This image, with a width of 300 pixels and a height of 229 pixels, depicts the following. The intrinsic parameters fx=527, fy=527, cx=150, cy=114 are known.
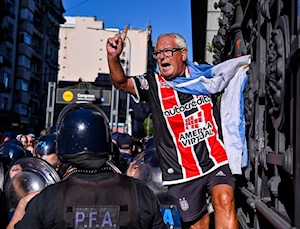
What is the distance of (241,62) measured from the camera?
4.66 meters

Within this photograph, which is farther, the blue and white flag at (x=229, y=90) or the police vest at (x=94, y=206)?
the blue and white flag at (x=229, y=90)

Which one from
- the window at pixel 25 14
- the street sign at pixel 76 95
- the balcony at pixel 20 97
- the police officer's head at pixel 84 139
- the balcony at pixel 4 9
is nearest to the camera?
the police officer's head at pixel 84 139

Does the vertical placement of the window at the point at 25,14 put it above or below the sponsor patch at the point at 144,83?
above

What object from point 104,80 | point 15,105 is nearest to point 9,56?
point 15,105

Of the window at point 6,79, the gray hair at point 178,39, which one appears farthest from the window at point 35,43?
the gray hair at point 178,39

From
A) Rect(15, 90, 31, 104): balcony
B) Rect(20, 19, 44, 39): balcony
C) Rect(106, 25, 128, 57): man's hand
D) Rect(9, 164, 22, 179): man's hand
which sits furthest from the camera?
Rect(20, 19, 44, 39): balcony

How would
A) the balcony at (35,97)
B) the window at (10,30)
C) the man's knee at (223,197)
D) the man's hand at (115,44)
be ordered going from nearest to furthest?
the man's hand at (115,44), the man's knee at (223,197), the window at (10,30), the balcony at (35,97)

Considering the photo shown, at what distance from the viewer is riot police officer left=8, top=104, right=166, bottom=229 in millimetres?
2707

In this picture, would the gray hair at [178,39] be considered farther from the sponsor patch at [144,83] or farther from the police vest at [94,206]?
the police vest at [94,206]

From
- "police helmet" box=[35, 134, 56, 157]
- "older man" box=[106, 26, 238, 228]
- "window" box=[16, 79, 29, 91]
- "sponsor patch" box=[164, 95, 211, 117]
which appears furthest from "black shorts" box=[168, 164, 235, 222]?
"window" box=[16, 79, 29, 91]

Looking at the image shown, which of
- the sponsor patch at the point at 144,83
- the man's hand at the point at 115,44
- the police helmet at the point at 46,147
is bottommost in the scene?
the police helmet at the point at 46,147

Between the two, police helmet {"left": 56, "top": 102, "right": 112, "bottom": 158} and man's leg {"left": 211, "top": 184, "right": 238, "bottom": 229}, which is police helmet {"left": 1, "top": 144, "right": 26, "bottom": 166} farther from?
police helmet {"left": 56, "top": 102, "right": 112, "bottom": 158}

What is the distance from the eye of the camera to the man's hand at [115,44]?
3.91 meters

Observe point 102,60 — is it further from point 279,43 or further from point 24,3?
point 279,43
